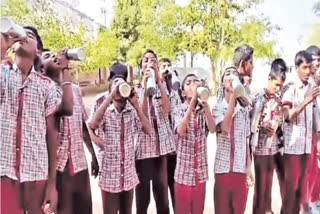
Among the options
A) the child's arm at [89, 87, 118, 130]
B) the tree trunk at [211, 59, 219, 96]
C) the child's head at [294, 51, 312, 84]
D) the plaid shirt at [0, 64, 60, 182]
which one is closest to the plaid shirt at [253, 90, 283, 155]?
the child's head at [294, 51, 312, 84]

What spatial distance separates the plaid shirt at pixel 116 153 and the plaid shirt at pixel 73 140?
0.34 ft

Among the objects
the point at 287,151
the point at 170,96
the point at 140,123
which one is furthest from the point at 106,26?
the point at 287,151

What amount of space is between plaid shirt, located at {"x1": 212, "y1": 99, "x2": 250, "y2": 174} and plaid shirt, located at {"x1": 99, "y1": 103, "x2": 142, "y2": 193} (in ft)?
1.32

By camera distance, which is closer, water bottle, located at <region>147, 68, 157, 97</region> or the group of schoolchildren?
the group of schoolchildren

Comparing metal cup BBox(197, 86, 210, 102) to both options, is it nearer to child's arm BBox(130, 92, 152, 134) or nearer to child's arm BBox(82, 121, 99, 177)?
child's arm BBox(130, 92, 152, 134)

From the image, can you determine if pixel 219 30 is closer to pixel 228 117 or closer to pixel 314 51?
pixel 314 51

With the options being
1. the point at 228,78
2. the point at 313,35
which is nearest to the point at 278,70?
the point at 228,78

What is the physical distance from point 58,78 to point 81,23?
6.76 ft

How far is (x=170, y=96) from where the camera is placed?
229 centimetres

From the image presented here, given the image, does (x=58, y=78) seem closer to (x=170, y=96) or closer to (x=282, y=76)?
(x=170, y=96)

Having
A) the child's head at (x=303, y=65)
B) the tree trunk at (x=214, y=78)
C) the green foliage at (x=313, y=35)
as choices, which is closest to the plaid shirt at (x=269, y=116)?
the child's head at (x=303, y=65)

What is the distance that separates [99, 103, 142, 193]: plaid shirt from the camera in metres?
1.93

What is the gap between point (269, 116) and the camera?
2262 millimetres

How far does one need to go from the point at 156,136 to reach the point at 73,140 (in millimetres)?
488
